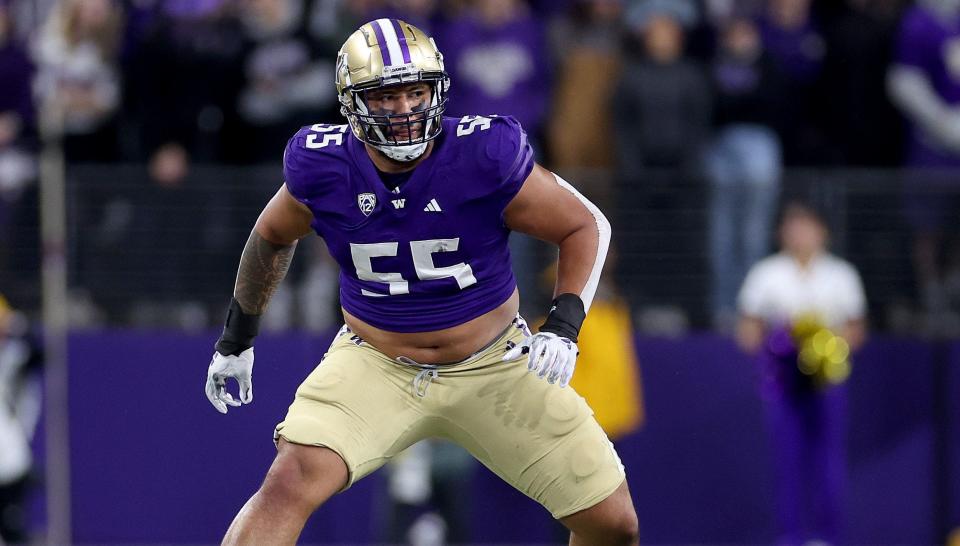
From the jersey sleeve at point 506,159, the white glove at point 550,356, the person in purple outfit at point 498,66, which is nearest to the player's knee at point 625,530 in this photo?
the white glove at point 550,356

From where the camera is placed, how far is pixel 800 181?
31.8 ft

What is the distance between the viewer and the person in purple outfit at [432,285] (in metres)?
5.40

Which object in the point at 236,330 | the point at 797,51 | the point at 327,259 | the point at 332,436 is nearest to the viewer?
the point at 332,436

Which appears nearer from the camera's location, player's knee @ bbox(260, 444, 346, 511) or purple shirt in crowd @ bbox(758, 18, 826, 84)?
player's knee @ bbox(260, 444, 346, 511)

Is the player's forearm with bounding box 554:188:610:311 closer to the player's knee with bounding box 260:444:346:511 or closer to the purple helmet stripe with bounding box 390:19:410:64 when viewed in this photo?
the purple helmet stripe with bounding box 390:19:410:64

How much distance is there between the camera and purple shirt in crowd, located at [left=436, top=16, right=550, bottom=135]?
9.77 m

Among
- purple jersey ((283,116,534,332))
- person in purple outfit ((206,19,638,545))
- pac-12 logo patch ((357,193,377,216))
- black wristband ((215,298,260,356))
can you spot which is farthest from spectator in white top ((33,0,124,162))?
pac-12 logo patch ((357,193,377,216))

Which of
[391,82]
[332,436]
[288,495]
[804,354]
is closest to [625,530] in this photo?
→ [332,436]

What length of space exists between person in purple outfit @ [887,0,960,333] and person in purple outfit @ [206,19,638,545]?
182 inches

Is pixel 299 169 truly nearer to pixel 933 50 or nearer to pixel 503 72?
pixel 503 72

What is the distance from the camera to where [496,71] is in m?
9.79

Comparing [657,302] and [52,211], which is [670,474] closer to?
[657,302]

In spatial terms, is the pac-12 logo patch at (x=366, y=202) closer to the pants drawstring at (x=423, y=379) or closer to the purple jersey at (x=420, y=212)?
the purple jersey at (x=420, y=212)

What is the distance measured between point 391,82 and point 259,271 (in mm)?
900
